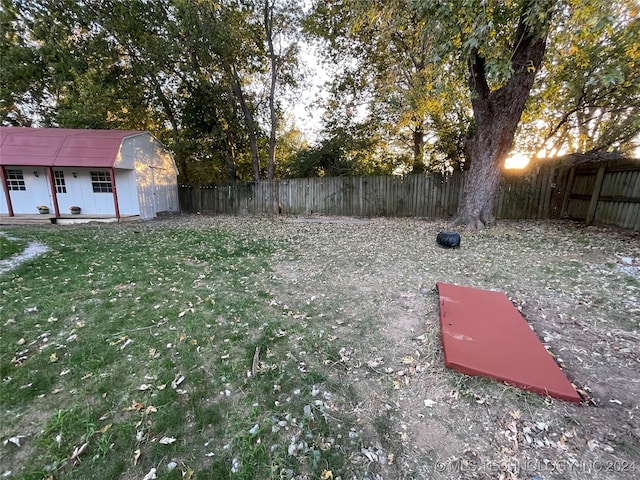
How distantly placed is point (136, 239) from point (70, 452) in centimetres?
656

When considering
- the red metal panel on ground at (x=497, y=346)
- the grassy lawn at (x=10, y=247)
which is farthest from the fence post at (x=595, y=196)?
the grassy lawn at (x=10, y=247)

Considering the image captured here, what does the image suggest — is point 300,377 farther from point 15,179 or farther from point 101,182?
point 15,179

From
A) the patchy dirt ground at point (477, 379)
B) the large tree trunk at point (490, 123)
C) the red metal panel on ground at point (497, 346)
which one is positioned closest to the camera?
the patchy dirt ground at point (477, 379)

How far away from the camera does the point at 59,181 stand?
10648mm

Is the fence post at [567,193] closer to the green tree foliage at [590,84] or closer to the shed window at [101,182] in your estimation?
the green tree foliage at [590,84]

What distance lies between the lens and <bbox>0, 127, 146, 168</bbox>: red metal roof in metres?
9.73

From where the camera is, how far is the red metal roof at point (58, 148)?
31.9 ft

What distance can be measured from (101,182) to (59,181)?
57.4 inches

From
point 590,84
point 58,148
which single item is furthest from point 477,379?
point 58,148

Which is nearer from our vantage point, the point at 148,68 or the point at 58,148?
the point at 58,148

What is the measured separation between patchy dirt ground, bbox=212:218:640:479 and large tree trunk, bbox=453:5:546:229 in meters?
2.11

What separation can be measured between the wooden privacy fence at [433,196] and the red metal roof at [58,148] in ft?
15.1

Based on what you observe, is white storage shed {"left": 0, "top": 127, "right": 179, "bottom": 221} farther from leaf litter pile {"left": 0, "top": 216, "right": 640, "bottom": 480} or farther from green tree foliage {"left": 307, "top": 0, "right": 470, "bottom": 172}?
green tree foliage {"left": 307, "top": 0, "right": 470, "bottom": 172}

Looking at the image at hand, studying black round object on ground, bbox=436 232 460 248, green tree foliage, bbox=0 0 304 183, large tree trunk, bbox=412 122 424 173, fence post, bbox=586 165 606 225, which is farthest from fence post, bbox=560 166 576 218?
green tree foliage, bbox=0 0 304 183
